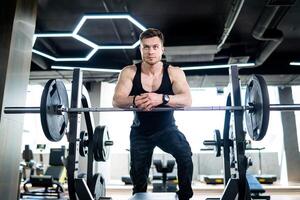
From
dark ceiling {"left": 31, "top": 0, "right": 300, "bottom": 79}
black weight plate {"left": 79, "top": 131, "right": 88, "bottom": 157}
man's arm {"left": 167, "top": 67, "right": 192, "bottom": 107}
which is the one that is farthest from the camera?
dark ceiling {"left": 31, "top": 0, "right": 300, "bottom": 79}

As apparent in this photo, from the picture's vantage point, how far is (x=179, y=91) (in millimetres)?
1997

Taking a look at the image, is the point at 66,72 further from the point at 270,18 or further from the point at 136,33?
the point at 270,18

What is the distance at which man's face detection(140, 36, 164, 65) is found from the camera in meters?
1.99

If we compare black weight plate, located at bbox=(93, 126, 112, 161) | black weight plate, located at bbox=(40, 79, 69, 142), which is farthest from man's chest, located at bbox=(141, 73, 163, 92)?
black weight plate, located at bbox=(93, 126, 112, 161)

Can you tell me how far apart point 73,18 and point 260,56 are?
406cm

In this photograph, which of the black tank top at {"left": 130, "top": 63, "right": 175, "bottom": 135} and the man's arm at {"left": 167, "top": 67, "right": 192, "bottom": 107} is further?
→ the black tank top at {"left": 130, "top": 63, "right": 175, "bottom": 135}

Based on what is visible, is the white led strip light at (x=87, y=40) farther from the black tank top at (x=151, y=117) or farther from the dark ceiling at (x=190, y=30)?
the black tank top at (x=151, y=117)

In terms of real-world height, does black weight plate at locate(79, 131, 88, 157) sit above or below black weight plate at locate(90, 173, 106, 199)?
above

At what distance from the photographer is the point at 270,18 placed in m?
4.55

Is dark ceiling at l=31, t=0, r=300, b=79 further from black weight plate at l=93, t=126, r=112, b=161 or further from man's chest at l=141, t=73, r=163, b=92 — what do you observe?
man's chest at l=141, t=73, r=163, b=92

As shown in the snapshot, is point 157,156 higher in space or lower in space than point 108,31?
lower

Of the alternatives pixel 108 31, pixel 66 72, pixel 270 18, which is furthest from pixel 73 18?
pixel 270 18

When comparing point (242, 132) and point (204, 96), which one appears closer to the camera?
point (242, 132)

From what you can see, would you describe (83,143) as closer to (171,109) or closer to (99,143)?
(99,143)
